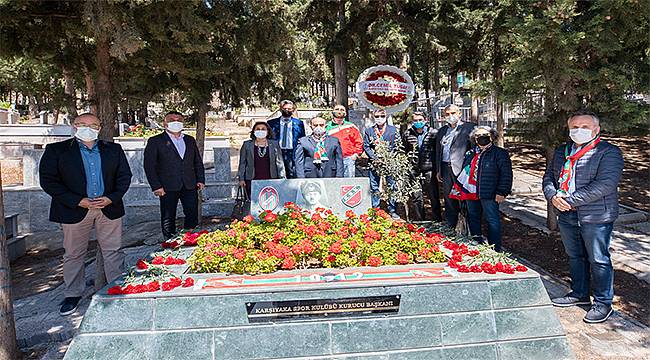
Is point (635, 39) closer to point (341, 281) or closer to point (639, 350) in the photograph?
point (639, 350)

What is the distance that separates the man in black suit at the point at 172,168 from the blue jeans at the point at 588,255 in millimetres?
4433

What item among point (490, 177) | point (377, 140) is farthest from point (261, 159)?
point (490, 177)

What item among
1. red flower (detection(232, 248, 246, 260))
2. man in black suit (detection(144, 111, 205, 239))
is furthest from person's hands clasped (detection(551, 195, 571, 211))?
man in black suit (detection(144, 111, 205, 239))

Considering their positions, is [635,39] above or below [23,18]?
below

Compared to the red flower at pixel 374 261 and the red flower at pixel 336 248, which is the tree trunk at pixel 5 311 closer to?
the red flower at pixel 336 248

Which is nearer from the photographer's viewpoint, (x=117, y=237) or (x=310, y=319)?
(x=310, y=319)

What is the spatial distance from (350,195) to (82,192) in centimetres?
310

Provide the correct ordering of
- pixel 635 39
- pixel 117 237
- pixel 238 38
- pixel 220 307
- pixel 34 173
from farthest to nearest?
pixel 34 173
pixel 238 38
pixel 635 39
pixel 117 237
pixel 220 307

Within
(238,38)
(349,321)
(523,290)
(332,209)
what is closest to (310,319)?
(349,321)

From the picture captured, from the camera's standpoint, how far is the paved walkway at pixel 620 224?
584cm

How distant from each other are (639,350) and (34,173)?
34.4 ft

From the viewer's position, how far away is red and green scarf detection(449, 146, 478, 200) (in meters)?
5.69

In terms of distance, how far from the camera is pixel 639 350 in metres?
3.72

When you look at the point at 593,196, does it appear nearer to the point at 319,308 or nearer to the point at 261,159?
the point at 319,308
